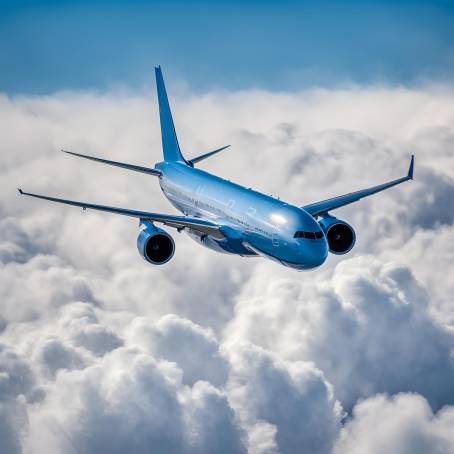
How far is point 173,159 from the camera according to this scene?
3351 inches

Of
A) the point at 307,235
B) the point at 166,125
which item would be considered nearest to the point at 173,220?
the point at 307,235

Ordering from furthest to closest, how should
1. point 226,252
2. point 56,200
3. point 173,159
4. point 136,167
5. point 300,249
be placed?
point 173,159, point 136,167, point 226,252, point 56,200, point 300,249

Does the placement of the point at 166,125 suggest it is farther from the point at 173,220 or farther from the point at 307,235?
the point at 307,235

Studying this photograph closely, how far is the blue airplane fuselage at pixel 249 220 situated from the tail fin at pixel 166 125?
8.66 metres

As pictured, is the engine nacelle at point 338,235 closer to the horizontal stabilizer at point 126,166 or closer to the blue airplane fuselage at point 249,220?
the blue airplane fuselage at point 249,220

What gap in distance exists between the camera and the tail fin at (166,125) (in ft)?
283

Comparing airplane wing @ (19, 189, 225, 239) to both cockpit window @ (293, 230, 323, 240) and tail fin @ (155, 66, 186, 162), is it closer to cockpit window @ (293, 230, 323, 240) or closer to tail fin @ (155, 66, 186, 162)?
cockpit window @ (293, 230, 323, 240)

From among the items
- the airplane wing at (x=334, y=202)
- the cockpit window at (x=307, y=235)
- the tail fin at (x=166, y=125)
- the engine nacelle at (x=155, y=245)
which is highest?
the tail fin at (x=166, y=125)

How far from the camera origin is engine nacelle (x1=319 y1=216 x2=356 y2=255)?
64.3 m

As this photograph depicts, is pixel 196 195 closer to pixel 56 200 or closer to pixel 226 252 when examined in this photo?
pixel 226 252

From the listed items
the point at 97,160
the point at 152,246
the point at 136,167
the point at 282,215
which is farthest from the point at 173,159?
the point at 282,215

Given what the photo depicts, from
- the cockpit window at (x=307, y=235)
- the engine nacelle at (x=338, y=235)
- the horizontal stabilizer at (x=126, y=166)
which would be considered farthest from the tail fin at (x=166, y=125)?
the cockpit window at (x=307, y=235)

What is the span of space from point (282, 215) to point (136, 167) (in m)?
25.6

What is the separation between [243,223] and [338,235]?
8.11 m
